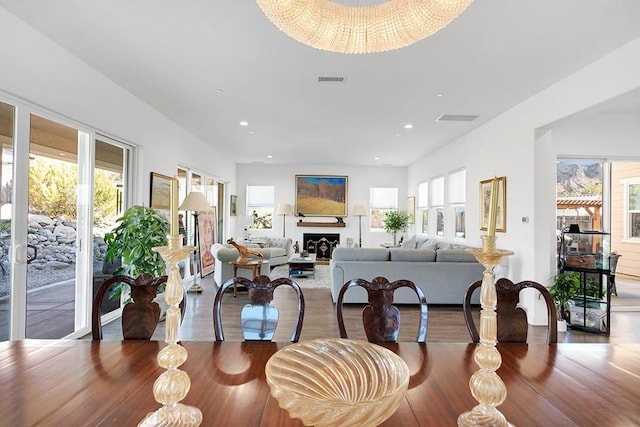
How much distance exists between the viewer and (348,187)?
9.38 metres

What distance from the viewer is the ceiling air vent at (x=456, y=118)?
472cm

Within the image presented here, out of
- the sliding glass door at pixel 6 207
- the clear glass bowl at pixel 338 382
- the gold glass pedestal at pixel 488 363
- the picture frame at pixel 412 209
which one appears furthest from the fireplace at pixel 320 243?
the gold glass pedestal at pixel 488 363

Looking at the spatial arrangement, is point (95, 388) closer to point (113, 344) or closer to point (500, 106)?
point (113, 344)

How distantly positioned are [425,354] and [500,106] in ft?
13.4

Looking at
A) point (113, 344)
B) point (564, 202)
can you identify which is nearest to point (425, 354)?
point (113, 344)

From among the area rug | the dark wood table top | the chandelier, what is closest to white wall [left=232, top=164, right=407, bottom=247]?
the area rug

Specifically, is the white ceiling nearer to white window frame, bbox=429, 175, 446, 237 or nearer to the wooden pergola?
the wooden pergola

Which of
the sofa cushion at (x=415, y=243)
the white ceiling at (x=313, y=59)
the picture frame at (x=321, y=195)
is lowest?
the sofa cushion at (x=415, y=243)

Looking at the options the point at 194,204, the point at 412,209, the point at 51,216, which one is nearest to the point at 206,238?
the point at 194,204

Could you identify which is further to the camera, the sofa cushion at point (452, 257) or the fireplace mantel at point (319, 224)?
the fireplace mantel at point (319, 224)

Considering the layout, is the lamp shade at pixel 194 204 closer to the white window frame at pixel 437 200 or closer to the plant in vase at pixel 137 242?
the plant in vase at pixel 137 242

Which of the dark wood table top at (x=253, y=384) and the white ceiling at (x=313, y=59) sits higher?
the white ceiling at (x=313, y=59)

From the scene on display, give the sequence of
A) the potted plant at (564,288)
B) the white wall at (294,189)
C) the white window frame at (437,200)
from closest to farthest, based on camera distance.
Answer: the potted plant at (564,288), the white window frame at (437,200), the white wall at (294,189)

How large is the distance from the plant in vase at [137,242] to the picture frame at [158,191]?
3.22ft
